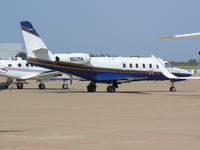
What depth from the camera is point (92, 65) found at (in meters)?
38.6

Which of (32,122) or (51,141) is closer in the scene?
(51,141)

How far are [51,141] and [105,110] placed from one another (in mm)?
9328

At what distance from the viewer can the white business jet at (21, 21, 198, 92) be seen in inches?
1462

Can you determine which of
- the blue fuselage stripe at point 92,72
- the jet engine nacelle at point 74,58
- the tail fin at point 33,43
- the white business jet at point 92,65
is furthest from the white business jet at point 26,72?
the jet engine nacelle at point 74,58

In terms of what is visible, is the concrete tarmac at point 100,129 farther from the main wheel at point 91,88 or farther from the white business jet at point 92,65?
the main wheel at point 91,88

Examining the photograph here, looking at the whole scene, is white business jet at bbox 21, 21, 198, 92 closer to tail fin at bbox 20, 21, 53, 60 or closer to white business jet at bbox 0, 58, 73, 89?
tail fin at bbox 20, 21, 53, 60

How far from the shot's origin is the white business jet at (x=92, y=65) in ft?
122

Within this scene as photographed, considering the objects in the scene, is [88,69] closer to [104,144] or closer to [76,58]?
[76,58]

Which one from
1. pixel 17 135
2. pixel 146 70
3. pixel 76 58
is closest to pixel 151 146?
pixel 17 135

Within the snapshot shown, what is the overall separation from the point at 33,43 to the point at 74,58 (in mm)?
3110

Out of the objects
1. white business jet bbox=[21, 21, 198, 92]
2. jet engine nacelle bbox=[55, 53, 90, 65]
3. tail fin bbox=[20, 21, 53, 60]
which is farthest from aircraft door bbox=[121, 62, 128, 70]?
tail fin bbox=[20, 21, 53, 60]

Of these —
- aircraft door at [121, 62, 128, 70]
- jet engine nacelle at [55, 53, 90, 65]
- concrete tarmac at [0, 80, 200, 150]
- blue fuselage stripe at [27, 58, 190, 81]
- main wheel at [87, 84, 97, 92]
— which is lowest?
concrete tarmac at [0, 80, 200, 150]

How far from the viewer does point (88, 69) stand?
38.4m

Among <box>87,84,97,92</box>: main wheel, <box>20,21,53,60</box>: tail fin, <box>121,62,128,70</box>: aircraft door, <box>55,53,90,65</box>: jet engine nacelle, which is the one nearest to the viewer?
<box>55,53,90,65</box>: jet engine nacelle
